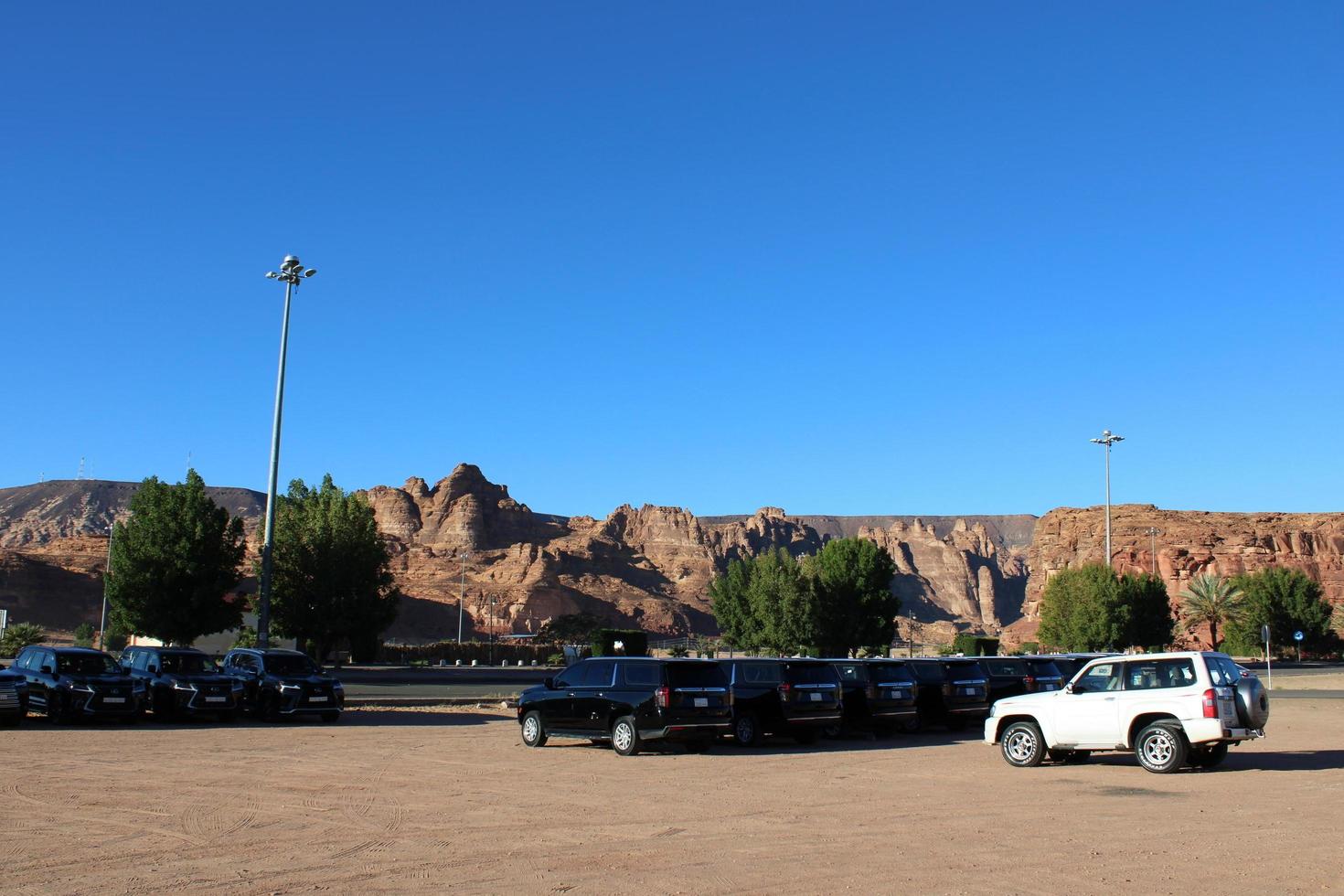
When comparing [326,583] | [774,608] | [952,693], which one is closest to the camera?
[952,693]

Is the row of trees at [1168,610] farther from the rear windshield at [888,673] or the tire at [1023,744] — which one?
the tire at [1023,744]

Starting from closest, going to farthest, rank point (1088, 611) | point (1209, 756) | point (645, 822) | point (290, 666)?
point (645, 822) < point (1209, 756) < point (290, 666) < point (1088, 611)

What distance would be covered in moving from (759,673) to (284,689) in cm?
1042

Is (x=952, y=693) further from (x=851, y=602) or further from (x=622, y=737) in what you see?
(x=851, y=602)

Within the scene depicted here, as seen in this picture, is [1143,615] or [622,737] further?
[1143,615]

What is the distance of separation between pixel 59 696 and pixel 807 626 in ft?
134

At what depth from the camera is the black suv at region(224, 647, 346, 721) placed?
24.0 meters

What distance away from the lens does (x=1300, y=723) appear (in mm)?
25953

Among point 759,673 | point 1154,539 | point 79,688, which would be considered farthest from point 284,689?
point 1154,539

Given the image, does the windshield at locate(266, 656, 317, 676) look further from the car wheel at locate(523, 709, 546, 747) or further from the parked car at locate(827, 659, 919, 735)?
the parked car at locate(827, 659, 919, 735)

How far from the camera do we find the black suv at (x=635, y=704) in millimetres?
17984

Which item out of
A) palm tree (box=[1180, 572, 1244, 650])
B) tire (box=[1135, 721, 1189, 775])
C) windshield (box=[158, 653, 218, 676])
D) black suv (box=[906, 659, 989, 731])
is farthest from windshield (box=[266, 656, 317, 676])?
palm tree (box=[1180, 572, 1244, 650])

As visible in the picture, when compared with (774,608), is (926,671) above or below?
below

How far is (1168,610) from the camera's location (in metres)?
72.3
